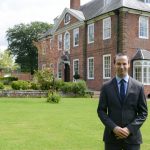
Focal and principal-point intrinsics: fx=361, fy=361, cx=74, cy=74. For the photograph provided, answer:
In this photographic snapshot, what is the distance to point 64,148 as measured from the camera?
818 cm

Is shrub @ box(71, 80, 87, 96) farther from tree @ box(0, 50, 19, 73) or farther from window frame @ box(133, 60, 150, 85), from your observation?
tree @ box(0, 50, 19, 73)

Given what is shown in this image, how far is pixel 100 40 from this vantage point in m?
33.0

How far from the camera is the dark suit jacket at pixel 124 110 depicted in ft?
14.6

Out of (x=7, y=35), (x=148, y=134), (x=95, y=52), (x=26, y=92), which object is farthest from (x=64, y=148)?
(x=7, y=35)

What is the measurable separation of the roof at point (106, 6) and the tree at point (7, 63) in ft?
129

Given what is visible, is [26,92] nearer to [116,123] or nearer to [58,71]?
[58,71]

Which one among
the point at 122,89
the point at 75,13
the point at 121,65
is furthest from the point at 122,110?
the point at 75,13

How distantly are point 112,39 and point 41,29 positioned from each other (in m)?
46.6

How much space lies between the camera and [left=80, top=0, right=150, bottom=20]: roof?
3073cm

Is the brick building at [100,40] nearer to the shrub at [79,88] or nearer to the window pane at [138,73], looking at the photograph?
the window pane at [138,73]

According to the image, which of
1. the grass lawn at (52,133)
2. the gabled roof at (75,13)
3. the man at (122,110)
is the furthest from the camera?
the gabled roof at (75,13)

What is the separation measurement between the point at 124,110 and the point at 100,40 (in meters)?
28.8

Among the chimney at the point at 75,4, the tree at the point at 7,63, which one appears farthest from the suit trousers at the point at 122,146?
the tree at the point at 7,63

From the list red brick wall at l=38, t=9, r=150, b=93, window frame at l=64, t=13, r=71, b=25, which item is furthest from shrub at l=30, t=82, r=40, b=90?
window frame at l=64, t=13, r=71, b=25
